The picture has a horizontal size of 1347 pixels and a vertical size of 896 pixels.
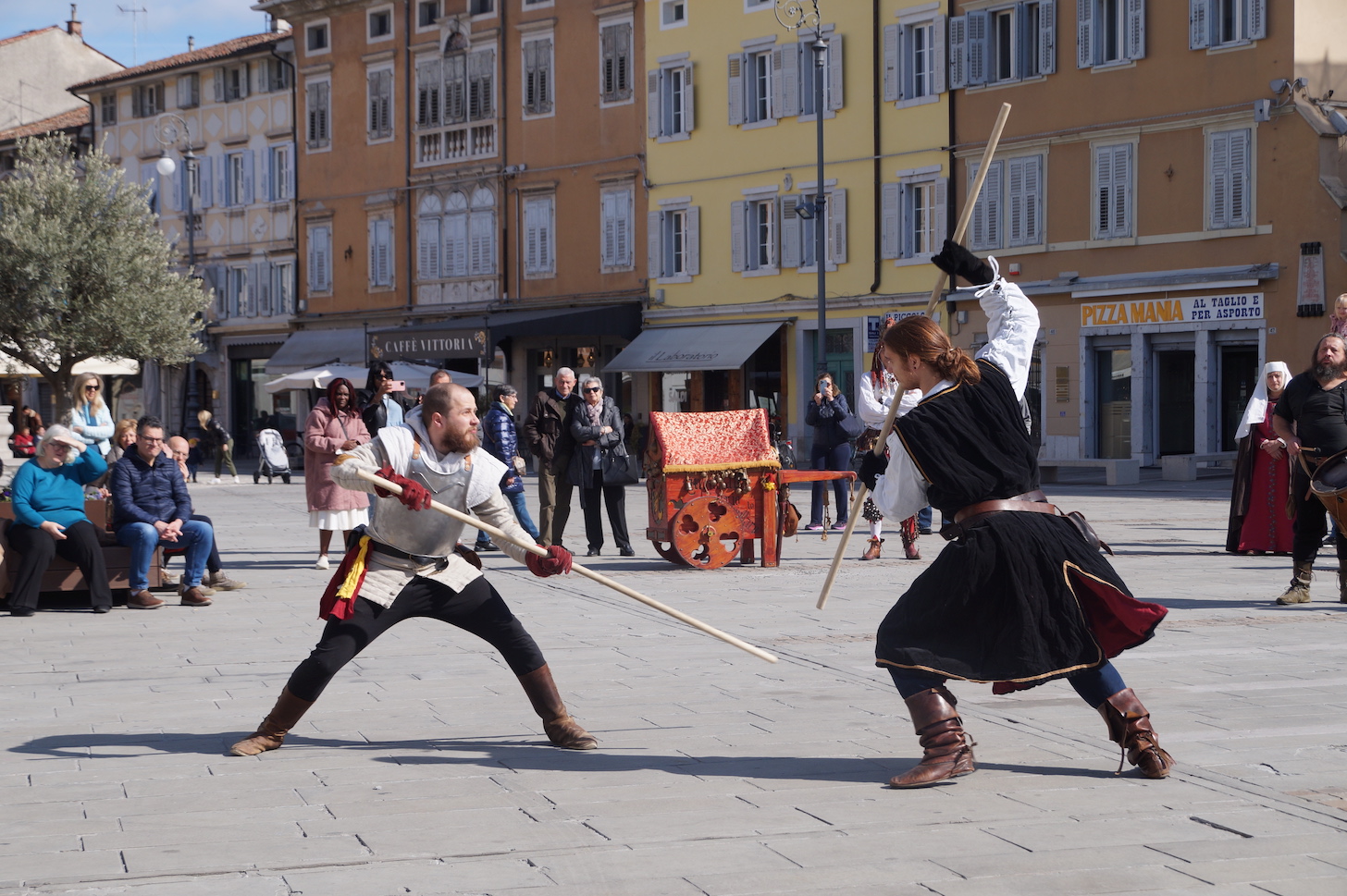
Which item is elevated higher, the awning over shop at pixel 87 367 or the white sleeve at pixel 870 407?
the awning over shop at pixel 87 367

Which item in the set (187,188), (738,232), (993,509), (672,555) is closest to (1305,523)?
(672,555)

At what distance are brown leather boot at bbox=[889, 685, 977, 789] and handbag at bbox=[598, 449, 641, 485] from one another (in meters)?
9.20

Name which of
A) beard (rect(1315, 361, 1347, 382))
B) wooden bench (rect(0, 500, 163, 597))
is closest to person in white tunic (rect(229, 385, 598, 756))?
wooden bench (rect(0, 500, 163, 597))

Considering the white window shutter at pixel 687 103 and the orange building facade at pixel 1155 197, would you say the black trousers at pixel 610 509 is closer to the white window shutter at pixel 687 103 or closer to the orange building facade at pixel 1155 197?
the orange building facade at pixel 1155 197

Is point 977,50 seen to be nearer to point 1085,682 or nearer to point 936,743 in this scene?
point 1085,682

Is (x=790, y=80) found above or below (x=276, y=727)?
above

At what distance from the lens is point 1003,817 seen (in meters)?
5.36

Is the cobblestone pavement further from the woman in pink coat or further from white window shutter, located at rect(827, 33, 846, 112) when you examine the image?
white window shutter, located at rect(827, 33, 846, 112)

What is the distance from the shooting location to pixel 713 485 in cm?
1373

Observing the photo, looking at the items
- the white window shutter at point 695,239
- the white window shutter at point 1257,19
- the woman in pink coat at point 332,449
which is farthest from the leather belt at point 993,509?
the white window shutter at point 695,239

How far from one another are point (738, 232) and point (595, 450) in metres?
21.8

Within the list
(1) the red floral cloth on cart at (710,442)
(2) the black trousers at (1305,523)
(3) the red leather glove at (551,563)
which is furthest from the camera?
(1) the red floral cloth on cart at (710,442)

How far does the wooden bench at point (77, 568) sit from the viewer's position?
11.6m

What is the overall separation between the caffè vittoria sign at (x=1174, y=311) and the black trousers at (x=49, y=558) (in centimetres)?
2117
